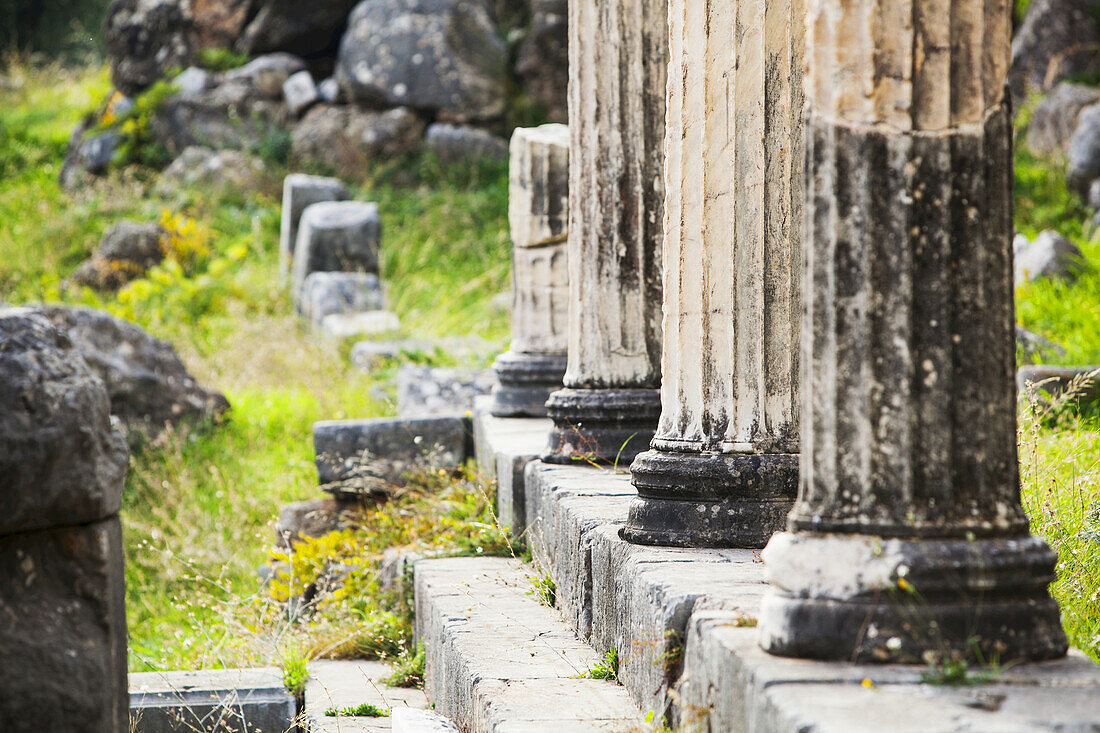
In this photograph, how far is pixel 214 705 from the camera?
397cm

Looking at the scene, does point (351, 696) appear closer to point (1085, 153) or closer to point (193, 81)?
point (1085, 153)

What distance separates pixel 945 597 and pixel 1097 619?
1063 millimetres

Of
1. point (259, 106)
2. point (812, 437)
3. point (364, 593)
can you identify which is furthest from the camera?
point (259, 106)

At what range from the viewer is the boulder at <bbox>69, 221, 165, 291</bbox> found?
1249cm

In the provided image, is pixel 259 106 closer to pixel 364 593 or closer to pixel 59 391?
pixel 364 593

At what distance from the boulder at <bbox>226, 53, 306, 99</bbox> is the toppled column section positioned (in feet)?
49.2

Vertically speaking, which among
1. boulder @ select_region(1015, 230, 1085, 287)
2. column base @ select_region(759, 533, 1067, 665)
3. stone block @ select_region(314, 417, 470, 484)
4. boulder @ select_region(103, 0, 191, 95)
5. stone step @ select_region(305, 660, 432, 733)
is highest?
boulder @ select_region(103, 0, 191, 95)

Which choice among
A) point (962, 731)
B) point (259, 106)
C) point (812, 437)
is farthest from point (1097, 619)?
point (259, 106)

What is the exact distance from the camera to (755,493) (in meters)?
3.24

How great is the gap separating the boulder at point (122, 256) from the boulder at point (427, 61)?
4126 mm

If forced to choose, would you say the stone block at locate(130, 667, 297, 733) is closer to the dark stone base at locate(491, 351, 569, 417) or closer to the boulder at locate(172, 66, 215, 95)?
the dark stone base at locate(491, 351, 569, 417)

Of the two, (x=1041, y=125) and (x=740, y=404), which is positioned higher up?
(x=1041, y=125)

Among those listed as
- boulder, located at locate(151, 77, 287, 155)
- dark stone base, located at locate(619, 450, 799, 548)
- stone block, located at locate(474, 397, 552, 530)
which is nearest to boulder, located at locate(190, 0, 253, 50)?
boulder, located at locate(151, 77, 287, 155)

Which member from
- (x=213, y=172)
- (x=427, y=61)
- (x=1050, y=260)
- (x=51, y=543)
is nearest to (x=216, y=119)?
(x=213, y=172)
